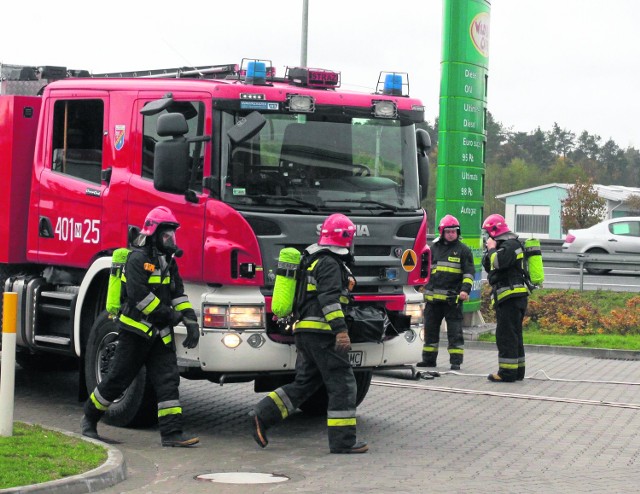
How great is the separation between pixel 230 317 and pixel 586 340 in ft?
33.7

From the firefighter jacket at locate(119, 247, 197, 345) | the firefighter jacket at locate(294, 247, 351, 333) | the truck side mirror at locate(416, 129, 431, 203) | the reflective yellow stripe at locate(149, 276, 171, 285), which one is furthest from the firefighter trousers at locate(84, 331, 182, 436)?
the truck side mirror at locate(416, 129, 431, 203)

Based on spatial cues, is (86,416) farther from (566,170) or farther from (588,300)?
(566,170)

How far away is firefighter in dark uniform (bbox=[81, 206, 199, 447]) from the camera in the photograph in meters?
9.62

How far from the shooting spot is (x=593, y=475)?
28.9 feet

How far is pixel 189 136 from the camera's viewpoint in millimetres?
10227

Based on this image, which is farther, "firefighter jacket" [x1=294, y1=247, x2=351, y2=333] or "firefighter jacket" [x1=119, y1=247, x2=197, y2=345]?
"firefighter jacket" [x1=119, y1=247, x2=197, y2=345]

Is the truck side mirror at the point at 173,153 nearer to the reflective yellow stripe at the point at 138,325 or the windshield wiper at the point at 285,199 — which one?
the windshield wiper at the point at 285,199

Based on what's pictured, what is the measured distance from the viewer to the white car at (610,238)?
113 ft

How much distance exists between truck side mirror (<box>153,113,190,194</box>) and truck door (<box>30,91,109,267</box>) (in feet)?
3.75

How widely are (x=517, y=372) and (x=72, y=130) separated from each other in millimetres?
6225

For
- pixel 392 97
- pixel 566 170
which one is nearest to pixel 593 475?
pixel 392 97

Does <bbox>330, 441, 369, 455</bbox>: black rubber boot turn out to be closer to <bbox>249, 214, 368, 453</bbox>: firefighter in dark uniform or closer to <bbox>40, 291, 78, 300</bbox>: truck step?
<bbox>249, 214, 368, 453</bbox>: firefighter in dark uniform

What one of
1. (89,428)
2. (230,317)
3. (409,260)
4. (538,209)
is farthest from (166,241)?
(538,209)

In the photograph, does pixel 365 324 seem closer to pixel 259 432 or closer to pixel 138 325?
pixel 259 432
